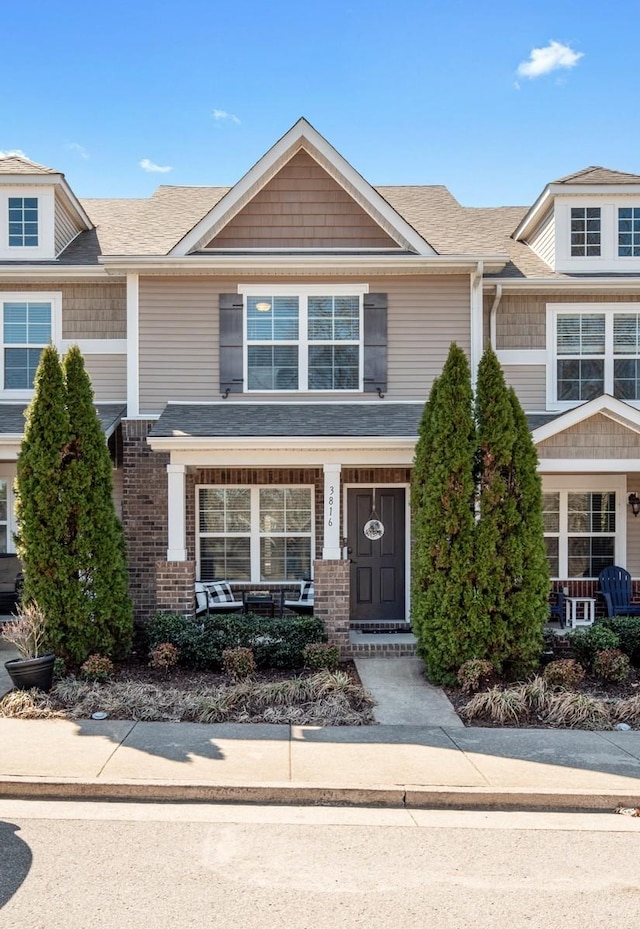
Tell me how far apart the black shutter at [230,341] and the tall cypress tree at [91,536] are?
2405mm

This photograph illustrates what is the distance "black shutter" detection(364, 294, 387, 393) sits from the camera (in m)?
10.7

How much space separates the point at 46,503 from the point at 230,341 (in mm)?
3850

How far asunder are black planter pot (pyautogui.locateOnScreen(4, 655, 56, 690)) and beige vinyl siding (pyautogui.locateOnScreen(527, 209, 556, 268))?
9995mm

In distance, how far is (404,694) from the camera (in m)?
8.15

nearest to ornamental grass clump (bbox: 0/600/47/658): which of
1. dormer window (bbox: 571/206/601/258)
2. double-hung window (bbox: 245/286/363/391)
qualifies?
double-hung window (bbox: 245/286/363/391)

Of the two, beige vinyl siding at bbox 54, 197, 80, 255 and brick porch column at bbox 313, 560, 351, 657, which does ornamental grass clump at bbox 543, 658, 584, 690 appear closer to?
brick porch column at bbox 313, 560, 351, 657

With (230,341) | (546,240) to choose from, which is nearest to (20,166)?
(230,341)

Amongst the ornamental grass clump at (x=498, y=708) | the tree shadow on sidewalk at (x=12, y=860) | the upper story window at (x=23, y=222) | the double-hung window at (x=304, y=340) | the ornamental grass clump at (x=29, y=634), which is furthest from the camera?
the upper story window at (x=23, y=222)

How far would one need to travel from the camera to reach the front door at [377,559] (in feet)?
35.7

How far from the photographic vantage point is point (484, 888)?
4148 mm

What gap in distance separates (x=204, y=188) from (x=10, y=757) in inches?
472

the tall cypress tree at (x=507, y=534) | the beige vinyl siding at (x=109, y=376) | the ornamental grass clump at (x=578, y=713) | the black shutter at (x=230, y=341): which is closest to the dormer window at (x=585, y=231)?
the tall cypress tree at (x=507, y=534)

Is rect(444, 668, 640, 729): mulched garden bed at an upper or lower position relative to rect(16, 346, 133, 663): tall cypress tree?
lower

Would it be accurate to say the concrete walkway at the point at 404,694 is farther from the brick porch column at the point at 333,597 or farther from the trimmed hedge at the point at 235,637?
the trimmed hedge at the point at 235,637
